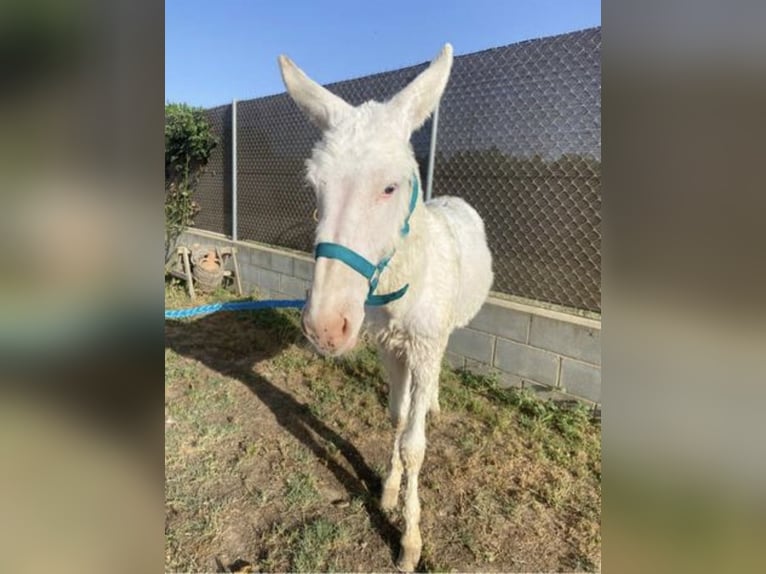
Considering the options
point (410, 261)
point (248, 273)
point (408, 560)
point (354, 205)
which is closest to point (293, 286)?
point (248, 273)

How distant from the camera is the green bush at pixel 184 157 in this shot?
7503 mm

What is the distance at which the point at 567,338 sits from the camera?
3469mm

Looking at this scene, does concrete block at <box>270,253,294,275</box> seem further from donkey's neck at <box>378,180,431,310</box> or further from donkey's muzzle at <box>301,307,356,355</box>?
donkey's muzzle at <box>301,307,356,355</box>

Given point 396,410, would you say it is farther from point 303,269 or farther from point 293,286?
point 293,286

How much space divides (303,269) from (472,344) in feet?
8.28

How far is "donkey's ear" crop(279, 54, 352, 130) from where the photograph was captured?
1899 millimetres

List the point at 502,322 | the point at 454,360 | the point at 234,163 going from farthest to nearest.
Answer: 1. the point at 234,163
2. the point at 454,360
3. the point at 502,322

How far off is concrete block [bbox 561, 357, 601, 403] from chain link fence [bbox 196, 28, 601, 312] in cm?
51

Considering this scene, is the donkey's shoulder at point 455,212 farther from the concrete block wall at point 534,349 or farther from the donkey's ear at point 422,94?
the donkey's ear at point 422,94
